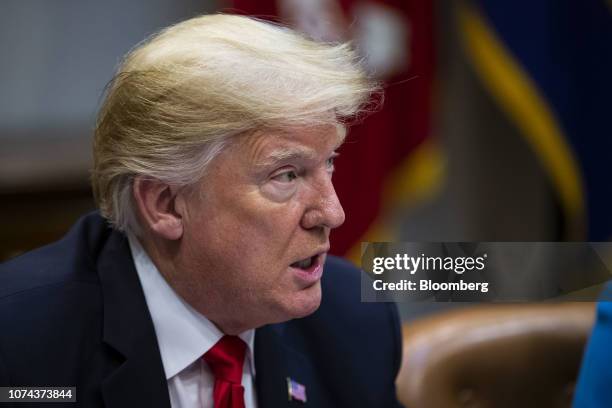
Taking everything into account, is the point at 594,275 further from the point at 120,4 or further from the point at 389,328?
the point at 120,4

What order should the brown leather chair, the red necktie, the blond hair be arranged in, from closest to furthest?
the blond hair → the red necktie → the brown leather chair

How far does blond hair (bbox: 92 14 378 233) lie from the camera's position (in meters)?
1.19

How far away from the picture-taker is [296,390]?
1.42 meters

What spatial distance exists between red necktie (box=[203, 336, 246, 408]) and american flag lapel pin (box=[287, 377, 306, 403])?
3.3 inches

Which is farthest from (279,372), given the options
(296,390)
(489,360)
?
(489,360)

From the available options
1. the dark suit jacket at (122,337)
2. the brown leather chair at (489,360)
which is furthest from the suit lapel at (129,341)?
the brown leather chair at (489,360)

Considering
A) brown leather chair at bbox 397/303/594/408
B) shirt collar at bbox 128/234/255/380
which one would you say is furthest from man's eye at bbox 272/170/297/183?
brown leather chair at bbox 397/303/594/408

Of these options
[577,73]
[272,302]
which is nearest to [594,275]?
[272,302]

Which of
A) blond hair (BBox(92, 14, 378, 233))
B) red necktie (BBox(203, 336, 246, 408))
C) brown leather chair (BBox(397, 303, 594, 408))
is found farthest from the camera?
brown leather chair (BBox(397, 303, 594, 408))

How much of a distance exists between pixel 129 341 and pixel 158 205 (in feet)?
0.61

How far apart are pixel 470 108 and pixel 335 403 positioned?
175 centimetres

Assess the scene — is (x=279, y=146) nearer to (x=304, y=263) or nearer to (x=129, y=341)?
(x=304, y=263)

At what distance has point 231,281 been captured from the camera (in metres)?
1.26

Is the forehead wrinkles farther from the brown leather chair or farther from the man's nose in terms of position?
the brown leather chair
